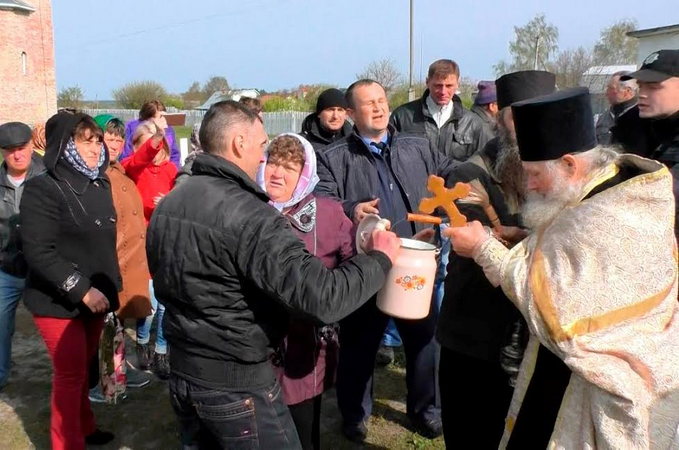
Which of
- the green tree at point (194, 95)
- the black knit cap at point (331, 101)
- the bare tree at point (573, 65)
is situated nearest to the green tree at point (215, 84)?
the green tree at point (194, 95)

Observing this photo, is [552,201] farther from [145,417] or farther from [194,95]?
[194,95]

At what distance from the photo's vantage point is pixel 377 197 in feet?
11.6

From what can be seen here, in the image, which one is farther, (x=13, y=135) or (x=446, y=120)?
(x=446, y=120)

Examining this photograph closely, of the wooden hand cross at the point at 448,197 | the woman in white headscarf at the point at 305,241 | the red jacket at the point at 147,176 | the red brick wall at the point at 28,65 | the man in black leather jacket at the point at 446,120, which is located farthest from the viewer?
the red brick wall at the point at 28,65

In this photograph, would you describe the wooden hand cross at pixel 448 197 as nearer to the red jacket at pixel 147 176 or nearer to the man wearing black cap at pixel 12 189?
the man wearing black cap at pixel 12 189

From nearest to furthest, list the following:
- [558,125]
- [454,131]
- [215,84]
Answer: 1. [558,125]
2. [454,131]
3. [215,84]

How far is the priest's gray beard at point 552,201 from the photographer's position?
5.85 ft

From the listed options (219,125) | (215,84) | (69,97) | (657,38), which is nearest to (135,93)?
(69,97)

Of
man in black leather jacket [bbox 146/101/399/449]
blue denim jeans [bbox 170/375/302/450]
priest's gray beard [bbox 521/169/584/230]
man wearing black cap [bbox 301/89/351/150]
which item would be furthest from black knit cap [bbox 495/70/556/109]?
man wearing black cap [bbox 301/89/351/150]

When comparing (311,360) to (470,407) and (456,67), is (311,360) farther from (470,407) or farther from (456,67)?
(456,67)

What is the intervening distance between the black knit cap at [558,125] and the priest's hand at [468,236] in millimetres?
277

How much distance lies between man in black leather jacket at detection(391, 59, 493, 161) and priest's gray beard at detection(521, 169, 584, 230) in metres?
3.11

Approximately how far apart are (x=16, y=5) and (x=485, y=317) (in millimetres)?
33511

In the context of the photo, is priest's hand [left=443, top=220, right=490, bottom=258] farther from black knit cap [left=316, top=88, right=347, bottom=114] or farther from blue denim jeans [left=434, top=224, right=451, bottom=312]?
black knit cap [left=316, top=88, right=347, bottom=114]
